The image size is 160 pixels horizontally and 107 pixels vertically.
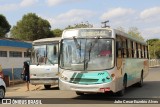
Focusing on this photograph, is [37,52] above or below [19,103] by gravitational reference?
above

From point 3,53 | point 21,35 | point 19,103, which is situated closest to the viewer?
point 19,103

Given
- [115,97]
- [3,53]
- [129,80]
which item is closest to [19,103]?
[115,97]

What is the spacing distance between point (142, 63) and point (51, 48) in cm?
552

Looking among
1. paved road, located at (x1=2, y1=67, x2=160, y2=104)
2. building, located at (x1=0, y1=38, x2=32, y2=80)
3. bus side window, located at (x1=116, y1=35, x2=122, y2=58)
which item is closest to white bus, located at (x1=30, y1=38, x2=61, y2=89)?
paved road, located at (x1=2, y1=67, x2=160, y2=104)

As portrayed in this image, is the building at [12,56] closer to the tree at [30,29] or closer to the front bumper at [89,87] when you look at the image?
the front bumper at [89,87]

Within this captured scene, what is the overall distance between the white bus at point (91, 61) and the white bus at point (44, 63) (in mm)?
6089

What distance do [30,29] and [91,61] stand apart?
214 feet

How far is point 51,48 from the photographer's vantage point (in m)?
22.2

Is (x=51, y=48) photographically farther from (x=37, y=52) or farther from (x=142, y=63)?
(x=142, y=63)

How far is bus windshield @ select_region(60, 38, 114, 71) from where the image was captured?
14992 mm

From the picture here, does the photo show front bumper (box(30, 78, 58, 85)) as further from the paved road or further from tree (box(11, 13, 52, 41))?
tree (box(11, 13, 52, 41))

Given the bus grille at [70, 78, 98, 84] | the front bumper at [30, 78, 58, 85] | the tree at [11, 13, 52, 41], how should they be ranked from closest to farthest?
the bus grille at [70, 78, 98, 84]
the front bumper at [30, 78, 58, 85]
the tree at [11, 13, 52, 41]

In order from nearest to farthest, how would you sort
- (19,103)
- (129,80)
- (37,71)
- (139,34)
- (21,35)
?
1. (19,103)
2. (129,80)
3. (37,71)
4. (21,35)
5. (139,34)

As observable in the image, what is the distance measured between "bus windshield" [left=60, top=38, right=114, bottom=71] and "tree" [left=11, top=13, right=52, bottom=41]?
62.8 meters
